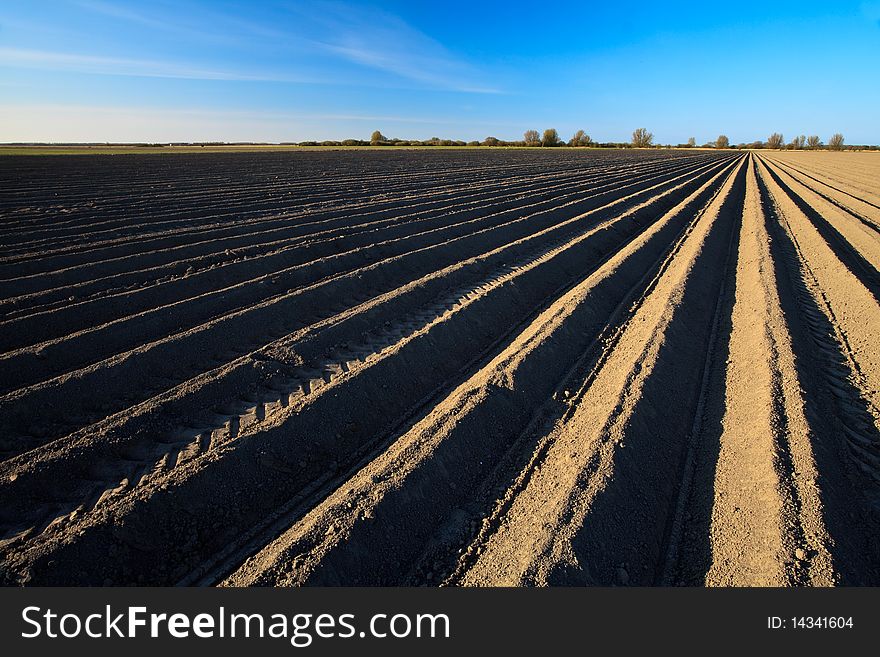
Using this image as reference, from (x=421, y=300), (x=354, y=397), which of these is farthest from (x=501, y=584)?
(x=421, y=300)

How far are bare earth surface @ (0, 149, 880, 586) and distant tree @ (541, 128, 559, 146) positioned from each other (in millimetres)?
90925

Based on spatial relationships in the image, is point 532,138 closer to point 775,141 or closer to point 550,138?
point 550,138

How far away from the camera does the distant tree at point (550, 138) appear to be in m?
92.6

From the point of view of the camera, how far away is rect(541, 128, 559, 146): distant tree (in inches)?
3644

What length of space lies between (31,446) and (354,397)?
112 inches

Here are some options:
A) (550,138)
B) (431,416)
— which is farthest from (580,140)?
(431,416)

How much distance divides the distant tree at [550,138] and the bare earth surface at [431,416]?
9092 cm

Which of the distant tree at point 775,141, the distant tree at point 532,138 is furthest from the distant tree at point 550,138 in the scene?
the distant tree at point 775,141

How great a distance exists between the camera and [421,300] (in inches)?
299

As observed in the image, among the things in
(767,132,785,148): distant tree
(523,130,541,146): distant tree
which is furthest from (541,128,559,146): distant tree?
(767,132,785,148): distant tree

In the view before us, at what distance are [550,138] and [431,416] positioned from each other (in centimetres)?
9942

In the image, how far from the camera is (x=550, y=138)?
3659 inches
